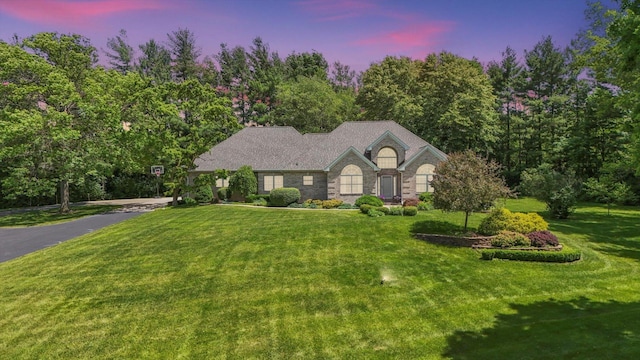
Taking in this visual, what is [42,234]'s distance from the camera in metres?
22.4

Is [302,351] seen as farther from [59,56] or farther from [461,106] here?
[461,106]

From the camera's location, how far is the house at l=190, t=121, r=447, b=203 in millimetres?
34656

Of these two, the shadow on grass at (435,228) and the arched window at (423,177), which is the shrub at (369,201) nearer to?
the arched window at (423,177)

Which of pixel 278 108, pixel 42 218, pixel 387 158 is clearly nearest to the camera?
pixel 42 218

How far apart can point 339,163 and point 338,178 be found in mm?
1505

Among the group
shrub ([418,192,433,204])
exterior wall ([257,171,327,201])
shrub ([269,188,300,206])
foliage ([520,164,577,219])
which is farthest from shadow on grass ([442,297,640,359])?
exterior wall ([257,171,327,201])

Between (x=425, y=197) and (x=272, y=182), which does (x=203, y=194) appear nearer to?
(x=272, y=182)

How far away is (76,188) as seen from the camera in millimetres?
42031

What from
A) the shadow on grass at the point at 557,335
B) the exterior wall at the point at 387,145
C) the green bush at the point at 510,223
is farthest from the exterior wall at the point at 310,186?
the shadow on grass at the point at 557,335

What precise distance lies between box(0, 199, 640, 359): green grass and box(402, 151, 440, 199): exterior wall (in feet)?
50.9

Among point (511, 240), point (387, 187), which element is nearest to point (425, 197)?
point (387, 187)

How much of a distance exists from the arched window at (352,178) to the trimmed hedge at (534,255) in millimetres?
18866

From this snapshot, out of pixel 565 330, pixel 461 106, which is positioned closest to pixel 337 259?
pixel 565 330

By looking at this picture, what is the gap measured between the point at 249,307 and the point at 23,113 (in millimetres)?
25712
